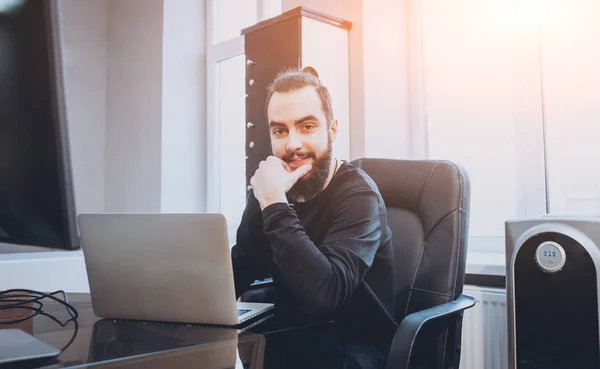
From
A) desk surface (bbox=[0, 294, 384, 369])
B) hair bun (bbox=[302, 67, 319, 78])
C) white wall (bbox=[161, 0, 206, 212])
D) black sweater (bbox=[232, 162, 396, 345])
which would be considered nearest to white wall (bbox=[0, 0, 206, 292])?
white wall (bbox=[161, 0, 206, 212])

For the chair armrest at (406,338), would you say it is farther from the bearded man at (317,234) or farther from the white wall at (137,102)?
the white wall at (137,102)

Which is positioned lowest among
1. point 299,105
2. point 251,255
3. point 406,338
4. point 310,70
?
point 406,338

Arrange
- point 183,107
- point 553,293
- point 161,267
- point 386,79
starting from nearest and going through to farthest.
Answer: point 161,267 < point 553,293 < point 386,79 < point 183,107

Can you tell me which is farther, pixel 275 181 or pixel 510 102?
pixel 510 102

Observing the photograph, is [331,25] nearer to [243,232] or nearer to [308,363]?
[243,232]

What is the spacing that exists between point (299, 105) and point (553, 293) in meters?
0.88

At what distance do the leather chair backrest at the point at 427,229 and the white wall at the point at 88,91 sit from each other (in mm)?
2751

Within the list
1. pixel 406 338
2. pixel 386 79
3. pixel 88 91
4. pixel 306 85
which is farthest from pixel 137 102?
pixel 406 338

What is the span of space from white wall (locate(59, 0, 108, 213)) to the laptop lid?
9.18 feet

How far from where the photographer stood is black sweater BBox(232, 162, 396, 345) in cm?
130

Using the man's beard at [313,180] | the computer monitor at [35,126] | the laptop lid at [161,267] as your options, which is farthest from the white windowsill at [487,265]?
the computer monitor at [35,126]

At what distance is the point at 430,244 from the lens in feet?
4.82

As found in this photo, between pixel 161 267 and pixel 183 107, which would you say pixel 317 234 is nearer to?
pixel 161 267

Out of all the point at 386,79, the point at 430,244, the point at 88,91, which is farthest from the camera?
the point at 88,91
